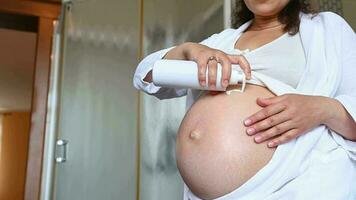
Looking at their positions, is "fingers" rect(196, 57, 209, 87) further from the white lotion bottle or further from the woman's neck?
the woman's neck

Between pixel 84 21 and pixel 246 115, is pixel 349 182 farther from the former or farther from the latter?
pixel 84 21

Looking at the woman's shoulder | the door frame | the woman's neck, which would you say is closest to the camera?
the woman's shoulder

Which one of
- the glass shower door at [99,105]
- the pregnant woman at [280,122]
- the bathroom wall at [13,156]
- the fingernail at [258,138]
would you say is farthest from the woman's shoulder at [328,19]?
the bathroom wall at [13,156]

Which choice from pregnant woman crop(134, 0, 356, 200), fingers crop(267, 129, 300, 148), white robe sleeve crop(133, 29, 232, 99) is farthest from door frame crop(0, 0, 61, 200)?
fingers crop(267, 129, 300, 148)

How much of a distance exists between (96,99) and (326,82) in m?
1.07

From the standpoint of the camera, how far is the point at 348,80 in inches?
28.0

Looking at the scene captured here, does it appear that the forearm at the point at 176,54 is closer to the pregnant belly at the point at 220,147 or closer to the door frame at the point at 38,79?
the pregnant belly at the point at 220,147

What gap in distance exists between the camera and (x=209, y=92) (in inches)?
30.3

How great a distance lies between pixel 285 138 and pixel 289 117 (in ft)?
0.13

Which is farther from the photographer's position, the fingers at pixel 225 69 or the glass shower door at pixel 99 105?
the glass shower door at pixel 99 105

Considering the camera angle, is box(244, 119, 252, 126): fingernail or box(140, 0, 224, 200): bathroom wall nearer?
box(244, 119, 252, 126): fingernail

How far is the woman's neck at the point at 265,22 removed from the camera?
2.89ft

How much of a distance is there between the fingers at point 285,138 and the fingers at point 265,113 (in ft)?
0.14

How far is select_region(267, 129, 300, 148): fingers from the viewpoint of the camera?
645 millimetres
